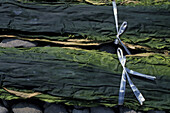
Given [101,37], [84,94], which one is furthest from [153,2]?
[84,94]

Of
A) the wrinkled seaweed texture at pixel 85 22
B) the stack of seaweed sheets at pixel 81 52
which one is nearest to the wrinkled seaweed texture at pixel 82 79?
the stack of seaweed sheets at pixel 81 52

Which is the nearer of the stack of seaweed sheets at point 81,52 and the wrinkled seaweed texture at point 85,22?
the stack of seaweed sheets at point 81,52

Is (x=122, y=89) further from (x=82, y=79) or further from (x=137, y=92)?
(x=82, y=79)

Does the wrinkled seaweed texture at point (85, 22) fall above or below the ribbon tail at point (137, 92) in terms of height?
above

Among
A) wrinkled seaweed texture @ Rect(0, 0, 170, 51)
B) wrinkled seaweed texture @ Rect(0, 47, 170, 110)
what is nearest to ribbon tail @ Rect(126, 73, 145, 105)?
wrinkled seaweed texture @ Rect(0, 47, 170, 110)

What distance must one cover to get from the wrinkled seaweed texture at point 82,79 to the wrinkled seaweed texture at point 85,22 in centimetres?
25

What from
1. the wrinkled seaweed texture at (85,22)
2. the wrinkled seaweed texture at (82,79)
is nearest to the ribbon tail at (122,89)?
the wrinkled seaweed texture at (82,79)

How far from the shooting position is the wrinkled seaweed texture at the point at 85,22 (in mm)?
1539

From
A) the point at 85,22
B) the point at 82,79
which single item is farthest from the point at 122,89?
the point at 85,22

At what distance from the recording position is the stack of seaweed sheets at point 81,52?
1.38 metres

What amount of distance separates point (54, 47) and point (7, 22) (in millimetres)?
499

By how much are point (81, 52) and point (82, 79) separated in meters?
0.25

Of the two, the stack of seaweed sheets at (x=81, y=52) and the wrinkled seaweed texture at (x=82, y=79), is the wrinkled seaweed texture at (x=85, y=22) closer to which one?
the stack of seaweed sheets at (x=81, y=52)

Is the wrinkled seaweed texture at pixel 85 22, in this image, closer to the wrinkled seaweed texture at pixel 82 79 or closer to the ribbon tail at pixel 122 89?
the wrinkled seaweed texture at pixel 82 79
